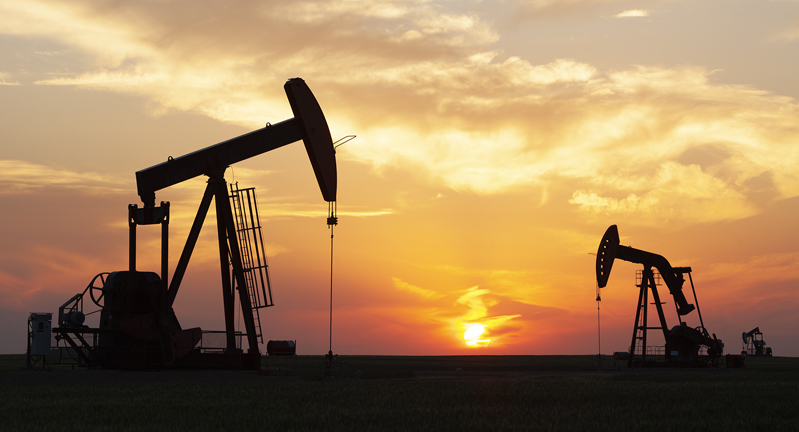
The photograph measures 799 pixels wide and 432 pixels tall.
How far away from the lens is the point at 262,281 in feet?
106

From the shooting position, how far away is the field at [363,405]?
16453 millimetres

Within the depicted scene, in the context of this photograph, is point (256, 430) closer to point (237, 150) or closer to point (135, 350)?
point (135, 350)

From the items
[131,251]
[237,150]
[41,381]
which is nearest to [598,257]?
[237,150]

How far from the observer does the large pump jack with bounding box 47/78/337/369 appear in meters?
30.2

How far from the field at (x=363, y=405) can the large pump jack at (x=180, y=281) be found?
1.67 metres

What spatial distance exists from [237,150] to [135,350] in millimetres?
8771

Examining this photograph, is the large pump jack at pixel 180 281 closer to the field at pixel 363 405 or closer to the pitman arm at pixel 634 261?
the field at pixel 363 405

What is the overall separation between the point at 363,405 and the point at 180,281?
13.1m

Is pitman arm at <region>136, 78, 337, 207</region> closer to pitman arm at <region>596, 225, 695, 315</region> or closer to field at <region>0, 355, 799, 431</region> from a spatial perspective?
field at <region>0, 355, 799, 431</region>

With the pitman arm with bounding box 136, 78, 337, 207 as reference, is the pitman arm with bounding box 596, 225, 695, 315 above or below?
below

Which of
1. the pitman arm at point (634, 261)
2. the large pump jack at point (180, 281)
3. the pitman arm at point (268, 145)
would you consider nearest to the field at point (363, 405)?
the large pump jack at point (180, 281)

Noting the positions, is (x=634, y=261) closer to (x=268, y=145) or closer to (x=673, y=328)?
(x=673, y=328)

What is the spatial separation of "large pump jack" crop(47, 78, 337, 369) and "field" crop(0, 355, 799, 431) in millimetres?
1672

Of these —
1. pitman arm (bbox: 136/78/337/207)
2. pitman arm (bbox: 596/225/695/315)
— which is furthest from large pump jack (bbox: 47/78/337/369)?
pitman arm (bbox: 596/225/695/315)
